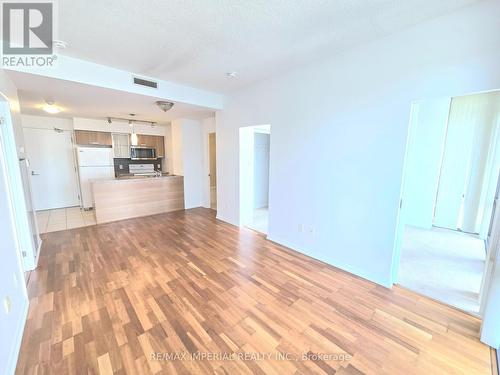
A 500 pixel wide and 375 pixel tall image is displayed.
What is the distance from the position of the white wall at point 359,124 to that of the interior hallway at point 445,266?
497 millimetres

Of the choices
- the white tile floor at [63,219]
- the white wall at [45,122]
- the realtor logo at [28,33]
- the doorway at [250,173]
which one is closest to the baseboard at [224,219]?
the doorway at [250,173]

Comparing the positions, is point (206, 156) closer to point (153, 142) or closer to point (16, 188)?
point (153, 142)

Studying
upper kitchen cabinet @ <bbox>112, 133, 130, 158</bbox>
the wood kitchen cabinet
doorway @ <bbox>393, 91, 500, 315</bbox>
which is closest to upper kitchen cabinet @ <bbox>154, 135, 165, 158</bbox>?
the wood kitchen cabinet

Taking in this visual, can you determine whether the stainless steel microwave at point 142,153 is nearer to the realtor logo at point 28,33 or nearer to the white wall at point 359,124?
the realtor logo at point 28,33

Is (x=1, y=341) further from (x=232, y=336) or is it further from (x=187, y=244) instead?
(x=187, y=244)

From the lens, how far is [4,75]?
7.79 feet

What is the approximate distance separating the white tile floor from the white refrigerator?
1.33ft

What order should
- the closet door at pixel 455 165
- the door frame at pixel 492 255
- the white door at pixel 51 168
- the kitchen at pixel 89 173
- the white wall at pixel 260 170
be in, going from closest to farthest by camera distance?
the door frame at pixel 492 255 → the closet door at pixel 455 165 → the kitchen at pixel 89 173 → the white door at pixel 51 168 → the white wall at pixel 260 170

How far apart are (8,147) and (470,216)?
24.6 ft

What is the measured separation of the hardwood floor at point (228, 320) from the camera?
5.01ft

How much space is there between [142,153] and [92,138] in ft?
4.27

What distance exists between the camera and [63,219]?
4867 mm

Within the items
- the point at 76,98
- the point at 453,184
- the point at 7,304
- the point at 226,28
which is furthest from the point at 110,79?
the point at 453,184

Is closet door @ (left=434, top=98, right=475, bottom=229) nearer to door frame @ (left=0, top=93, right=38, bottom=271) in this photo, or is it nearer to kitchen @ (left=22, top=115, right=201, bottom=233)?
kitchen @ (left=22, top=115, right=201, bottom=233)
